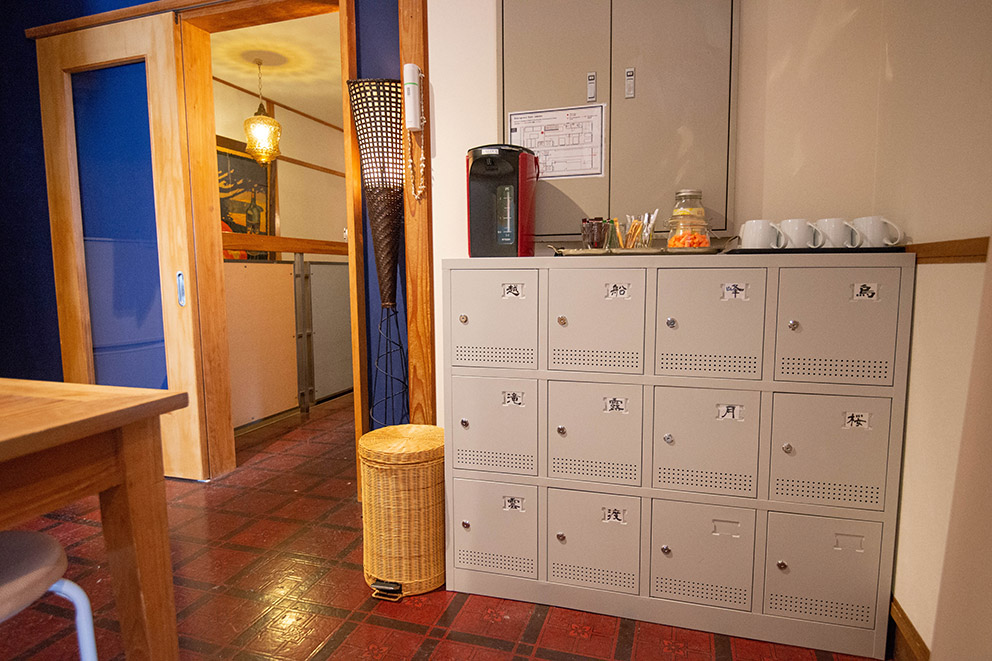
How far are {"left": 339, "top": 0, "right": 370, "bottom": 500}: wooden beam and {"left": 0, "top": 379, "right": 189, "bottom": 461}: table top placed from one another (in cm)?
135

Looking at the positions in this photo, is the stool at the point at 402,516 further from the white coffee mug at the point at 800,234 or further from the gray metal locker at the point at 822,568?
the white coffee mug at the point at 800,234

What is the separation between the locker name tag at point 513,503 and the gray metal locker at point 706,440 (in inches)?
18.2

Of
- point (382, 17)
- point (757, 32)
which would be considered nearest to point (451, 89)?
point (382, 17)

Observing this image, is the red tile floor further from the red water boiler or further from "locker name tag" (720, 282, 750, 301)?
the red water boiler

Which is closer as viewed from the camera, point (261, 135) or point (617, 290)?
point (617, 290)

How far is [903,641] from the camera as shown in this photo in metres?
1.50

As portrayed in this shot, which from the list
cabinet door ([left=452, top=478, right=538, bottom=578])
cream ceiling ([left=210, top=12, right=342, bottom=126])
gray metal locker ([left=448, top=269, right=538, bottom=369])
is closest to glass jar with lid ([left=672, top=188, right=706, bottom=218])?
gray metal locker ([left=448, top=269, right=538, bottom=369])

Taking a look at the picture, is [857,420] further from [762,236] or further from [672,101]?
[672,101]

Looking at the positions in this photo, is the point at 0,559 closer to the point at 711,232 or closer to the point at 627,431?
the point at 627,431

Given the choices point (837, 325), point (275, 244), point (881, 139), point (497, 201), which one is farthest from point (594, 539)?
point (275, 244)

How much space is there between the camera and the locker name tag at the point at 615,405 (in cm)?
174

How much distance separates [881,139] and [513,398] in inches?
58.8

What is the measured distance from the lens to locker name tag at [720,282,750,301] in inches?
62.9

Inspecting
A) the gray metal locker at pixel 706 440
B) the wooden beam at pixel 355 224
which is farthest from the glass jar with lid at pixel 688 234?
the wooden beam at pixel 355 224
